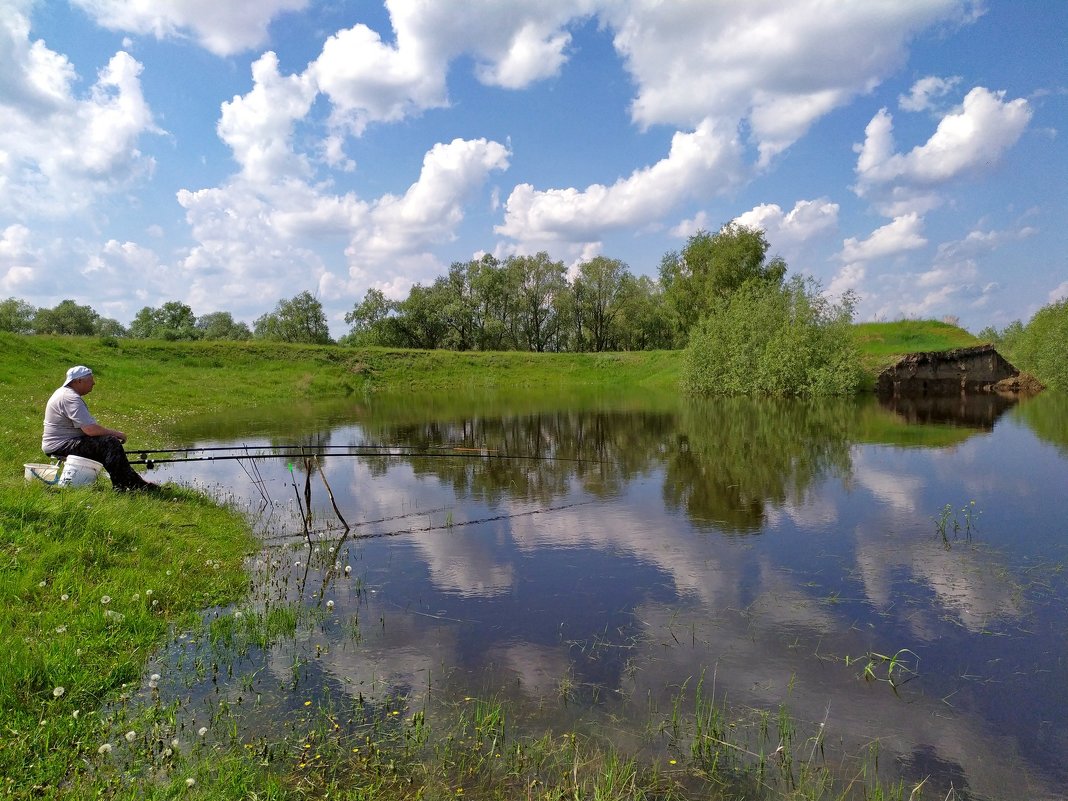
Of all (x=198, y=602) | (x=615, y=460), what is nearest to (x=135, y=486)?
(x=198, y=602)

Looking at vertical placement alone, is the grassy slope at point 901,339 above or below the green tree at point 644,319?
below

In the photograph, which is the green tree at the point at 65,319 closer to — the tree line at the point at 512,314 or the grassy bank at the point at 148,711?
the tree line at the point at 512,314

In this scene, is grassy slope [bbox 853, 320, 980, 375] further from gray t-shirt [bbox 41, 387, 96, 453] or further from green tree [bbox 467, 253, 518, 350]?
green tree [bbox 467, 253, 518, 350]

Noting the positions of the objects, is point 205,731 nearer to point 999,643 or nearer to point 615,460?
point 999,643

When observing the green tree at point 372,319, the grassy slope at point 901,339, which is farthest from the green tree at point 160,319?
the grassy slope at point 901,339

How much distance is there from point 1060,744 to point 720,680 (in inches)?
105

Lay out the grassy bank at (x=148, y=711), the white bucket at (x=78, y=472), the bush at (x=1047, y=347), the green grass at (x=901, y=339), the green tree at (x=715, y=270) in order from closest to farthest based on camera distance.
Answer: the grassy bank at (x=148, y=711), the white bucket at (x=78, y=472), the bush at (x=1047, y=347), the green grass at (x=901, y=339), the green tree at (x=715, y=270)

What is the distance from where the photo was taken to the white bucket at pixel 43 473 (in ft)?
32.5

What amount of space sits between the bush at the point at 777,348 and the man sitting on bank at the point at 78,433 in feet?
129

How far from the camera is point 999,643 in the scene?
22.5 feet

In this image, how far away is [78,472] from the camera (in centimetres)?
1005

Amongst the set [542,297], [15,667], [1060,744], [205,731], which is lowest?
[1060,744]

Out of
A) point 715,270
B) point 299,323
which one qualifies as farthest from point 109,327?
point 715,270

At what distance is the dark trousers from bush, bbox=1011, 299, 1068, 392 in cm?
5163
